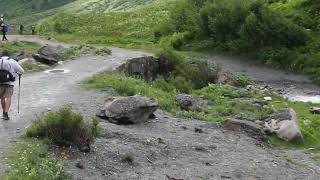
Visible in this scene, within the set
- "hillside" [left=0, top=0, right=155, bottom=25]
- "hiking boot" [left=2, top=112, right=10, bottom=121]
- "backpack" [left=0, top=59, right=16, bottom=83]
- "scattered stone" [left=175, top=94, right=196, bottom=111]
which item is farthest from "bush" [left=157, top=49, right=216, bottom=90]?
"hillside" [left=0, top=0, right=155, bottom=25]

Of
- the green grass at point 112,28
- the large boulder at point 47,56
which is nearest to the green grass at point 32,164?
the large boulder at point 47,56

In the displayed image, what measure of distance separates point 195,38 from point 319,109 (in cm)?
2562

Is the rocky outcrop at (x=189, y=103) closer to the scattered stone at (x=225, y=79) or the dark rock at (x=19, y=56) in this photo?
the scattered stone at (x=225, y=79)

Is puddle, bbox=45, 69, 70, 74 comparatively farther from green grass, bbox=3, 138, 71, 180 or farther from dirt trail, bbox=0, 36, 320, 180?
green grass, bbox=3, 138, 71, 180

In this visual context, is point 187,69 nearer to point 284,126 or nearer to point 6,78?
point 284,126

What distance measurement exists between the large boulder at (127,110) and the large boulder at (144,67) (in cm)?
1422

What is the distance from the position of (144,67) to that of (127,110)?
1633 centimetres

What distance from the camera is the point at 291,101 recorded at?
31.7 m

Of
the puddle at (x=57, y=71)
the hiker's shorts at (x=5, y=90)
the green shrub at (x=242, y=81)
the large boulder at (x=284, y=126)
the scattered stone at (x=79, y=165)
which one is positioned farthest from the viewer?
the green shrub at (x=242, y=81)

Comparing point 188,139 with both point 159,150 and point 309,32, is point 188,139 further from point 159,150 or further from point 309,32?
point 309,32

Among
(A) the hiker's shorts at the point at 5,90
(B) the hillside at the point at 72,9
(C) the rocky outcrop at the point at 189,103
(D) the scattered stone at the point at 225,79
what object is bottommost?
(B) the hillside at the point at 72,9

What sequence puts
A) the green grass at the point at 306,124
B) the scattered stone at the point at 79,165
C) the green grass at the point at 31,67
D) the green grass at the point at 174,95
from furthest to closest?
the green grass at the point at 31,67, the green grass at the point at 174,95, the green grass at the point at 306,124, the scattered stone at the point at 79,165

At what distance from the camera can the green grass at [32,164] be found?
1270 centimetres

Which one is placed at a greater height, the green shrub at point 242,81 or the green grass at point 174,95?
the green grass at point 174,95
